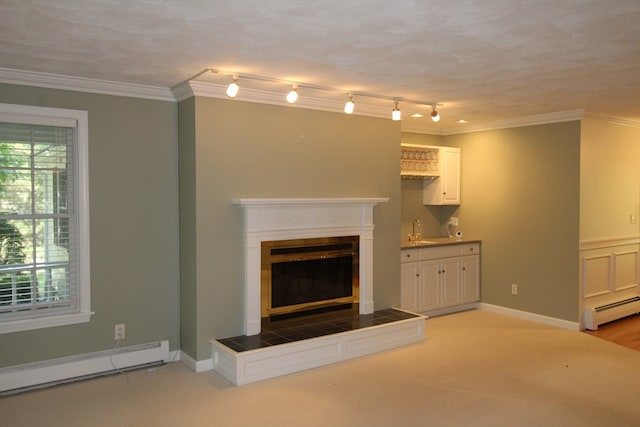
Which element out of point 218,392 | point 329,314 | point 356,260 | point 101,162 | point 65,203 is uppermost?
point 101,162

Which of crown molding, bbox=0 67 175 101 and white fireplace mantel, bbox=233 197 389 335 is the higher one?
crown molding, bbox=0 67 175 101

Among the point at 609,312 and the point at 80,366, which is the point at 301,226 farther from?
the point at 609,312

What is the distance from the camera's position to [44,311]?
3.98m

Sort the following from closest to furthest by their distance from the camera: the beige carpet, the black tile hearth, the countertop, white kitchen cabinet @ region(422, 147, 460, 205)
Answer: the beige carpet
the black tile hearth
the countertop
white kitchen cabinet @ region(422, 147, 460, 205)

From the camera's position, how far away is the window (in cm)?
382

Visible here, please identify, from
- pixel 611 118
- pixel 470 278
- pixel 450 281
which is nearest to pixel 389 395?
pixel 450 281

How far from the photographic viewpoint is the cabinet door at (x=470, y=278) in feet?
20.9

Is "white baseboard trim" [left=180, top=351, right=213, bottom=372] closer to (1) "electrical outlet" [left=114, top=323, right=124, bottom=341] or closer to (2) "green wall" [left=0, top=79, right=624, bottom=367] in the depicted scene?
(2) "green wall" [left=0, top=79, right=624, bottom=367]

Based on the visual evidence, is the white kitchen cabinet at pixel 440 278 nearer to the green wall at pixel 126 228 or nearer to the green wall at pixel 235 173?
the green wall at pixel 235 173

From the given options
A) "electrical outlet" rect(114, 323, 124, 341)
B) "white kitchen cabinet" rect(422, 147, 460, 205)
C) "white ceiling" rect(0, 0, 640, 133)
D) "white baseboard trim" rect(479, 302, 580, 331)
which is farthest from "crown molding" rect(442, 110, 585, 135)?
"electrical outlet" rect(114, 323, 124, 341)

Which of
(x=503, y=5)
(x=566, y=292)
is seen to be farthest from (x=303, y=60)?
(x=566, y=292)

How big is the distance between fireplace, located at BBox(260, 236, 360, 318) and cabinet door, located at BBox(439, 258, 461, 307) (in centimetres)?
151

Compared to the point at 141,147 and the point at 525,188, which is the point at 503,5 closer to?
the point at 141,147

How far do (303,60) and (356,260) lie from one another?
90.1 inches
